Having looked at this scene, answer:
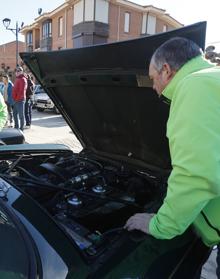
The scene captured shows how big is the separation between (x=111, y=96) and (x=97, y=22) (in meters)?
24.1

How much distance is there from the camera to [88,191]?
2059 millimetres

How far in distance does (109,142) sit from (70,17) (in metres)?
27.4

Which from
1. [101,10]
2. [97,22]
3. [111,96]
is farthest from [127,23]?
[111,96]

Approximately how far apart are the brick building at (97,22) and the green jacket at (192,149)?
24.2 metres

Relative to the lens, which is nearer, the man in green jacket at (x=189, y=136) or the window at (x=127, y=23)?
the man in green jacket at (x=189, y=136)

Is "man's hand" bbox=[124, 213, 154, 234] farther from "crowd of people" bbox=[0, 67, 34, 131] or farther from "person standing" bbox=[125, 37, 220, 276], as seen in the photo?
"crowd of people" bbox=[0, 67, 34, 131]

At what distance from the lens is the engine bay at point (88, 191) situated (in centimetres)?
163

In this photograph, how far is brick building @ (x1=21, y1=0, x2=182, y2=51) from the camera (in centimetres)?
2456

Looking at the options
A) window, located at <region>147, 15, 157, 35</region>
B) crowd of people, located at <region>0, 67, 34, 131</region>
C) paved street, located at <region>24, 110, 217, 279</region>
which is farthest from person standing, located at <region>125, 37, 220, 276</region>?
window, located at <region>147, 15, 157, 35</region>

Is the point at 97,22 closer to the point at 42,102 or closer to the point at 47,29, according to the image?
the point at 47,29

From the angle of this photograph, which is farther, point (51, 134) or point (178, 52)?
point (51, 134)

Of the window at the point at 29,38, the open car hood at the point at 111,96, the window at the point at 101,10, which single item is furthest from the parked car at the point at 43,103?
the window at the point at 29,38

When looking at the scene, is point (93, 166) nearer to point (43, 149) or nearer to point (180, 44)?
point (43, 149)

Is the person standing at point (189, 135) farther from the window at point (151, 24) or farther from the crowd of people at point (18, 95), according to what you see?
the window at point (151, 24)
